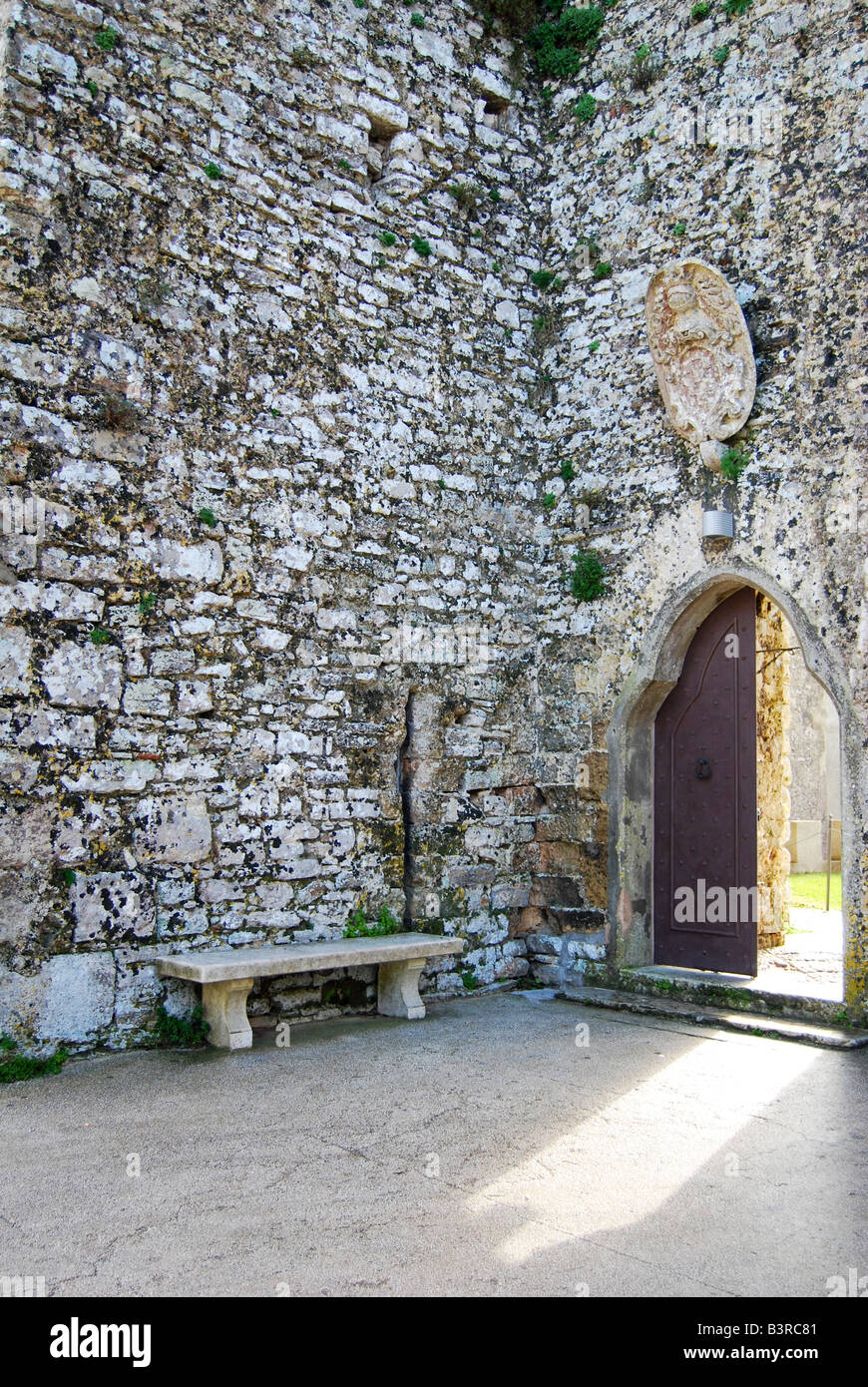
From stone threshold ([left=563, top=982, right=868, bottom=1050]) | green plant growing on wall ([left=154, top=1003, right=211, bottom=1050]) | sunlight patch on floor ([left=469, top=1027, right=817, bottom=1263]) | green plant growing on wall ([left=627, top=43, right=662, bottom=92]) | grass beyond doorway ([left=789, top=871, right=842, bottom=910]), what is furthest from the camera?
grass beyond doorway ([left=789, top=871, right=842, bottom=910])

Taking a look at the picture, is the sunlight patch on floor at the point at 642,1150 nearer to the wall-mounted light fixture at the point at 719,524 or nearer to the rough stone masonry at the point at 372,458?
the rough stone masonry at the point at 372,458

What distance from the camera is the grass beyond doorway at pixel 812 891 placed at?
9557 millimetres

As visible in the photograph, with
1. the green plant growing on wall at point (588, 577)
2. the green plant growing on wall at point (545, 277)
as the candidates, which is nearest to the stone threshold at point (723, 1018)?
the green plant growing on wall at point (588, 577)

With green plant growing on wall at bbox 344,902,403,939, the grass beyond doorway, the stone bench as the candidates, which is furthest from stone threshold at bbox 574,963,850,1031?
the grass beyond doorway

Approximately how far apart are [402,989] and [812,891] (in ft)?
22.8

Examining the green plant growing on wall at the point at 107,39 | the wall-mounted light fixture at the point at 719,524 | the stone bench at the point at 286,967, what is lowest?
the stone bench at the point at 286,967

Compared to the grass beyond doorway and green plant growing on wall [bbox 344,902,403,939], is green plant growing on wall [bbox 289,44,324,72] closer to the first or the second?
green plant growing on wall [bbox 344,902,403,939]

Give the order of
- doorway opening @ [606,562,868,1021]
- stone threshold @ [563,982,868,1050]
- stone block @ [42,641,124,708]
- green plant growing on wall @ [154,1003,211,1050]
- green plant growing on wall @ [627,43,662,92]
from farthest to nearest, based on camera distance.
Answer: green plant growing on wall @ [627,43,662,92] < doorway opening @ [606,562,868,1021] < stone threshold @ [563,982,868,1050] < green plant growing on wall @ [154,1003,211,1050] < stone block @ [42,641,124,708]

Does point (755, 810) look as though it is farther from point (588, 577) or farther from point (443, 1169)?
point (443, 1169)

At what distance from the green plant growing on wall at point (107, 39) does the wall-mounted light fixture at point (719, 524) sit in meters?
3.44

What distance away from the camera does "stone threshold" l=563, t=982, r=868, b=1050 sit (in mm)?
4621

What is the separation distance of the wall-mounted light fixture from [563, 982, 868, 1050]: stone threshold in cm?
235

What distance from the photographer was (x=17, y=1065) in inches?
159

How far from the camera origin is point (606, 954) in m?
5.78
